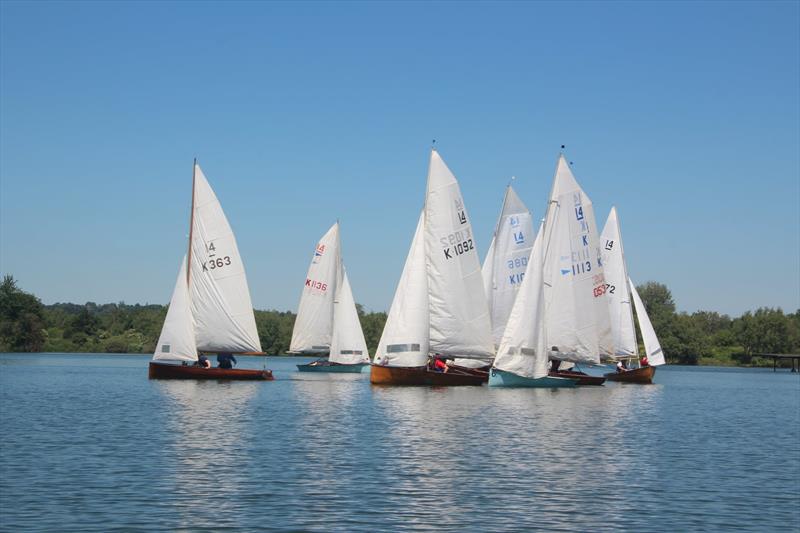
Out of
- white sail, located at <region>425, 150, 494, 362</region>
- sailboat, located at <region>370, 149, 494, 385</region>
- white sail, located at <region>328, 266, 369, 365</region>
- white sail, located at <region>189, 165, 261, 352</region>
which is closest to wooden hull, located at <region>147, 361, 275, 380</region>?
white sail, located at <region>189, 165, 261, 352</region>

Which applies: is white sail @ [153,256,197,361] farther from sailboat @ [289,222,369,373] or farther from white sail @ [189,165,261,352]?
sailboat @ [289,222,369,373]

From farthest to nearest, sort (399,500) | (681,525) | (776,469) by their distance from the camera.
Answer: (776,469) → (399,500) → (681,525)

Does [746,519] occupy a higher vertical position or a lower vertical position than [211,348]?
lower

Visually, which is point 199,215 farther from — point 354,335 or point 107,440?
point 107,440

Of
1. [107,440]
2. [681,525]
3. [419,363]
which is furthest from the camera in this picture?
[419,363]

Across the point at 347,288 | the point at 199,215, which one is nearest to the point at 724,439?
the point at 199,215

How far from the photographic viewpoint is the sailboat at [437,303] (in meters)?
58.8

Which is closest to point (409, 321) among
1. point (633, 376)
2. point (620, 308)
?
point (620, 308)

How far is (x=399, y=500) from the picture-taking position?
933 inches

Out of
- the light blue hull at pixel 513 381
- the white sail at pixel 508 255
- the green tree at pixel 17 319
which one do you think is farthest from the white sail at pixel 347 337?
the green tree at pixel 17 319

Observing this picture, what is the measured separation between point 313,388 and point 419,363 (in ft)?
33.3

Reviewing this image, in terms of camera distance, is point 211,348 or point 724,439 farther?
point 211,348

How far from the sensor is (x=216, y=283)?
64.9m

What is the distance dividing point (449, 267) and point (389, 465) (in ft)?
106
